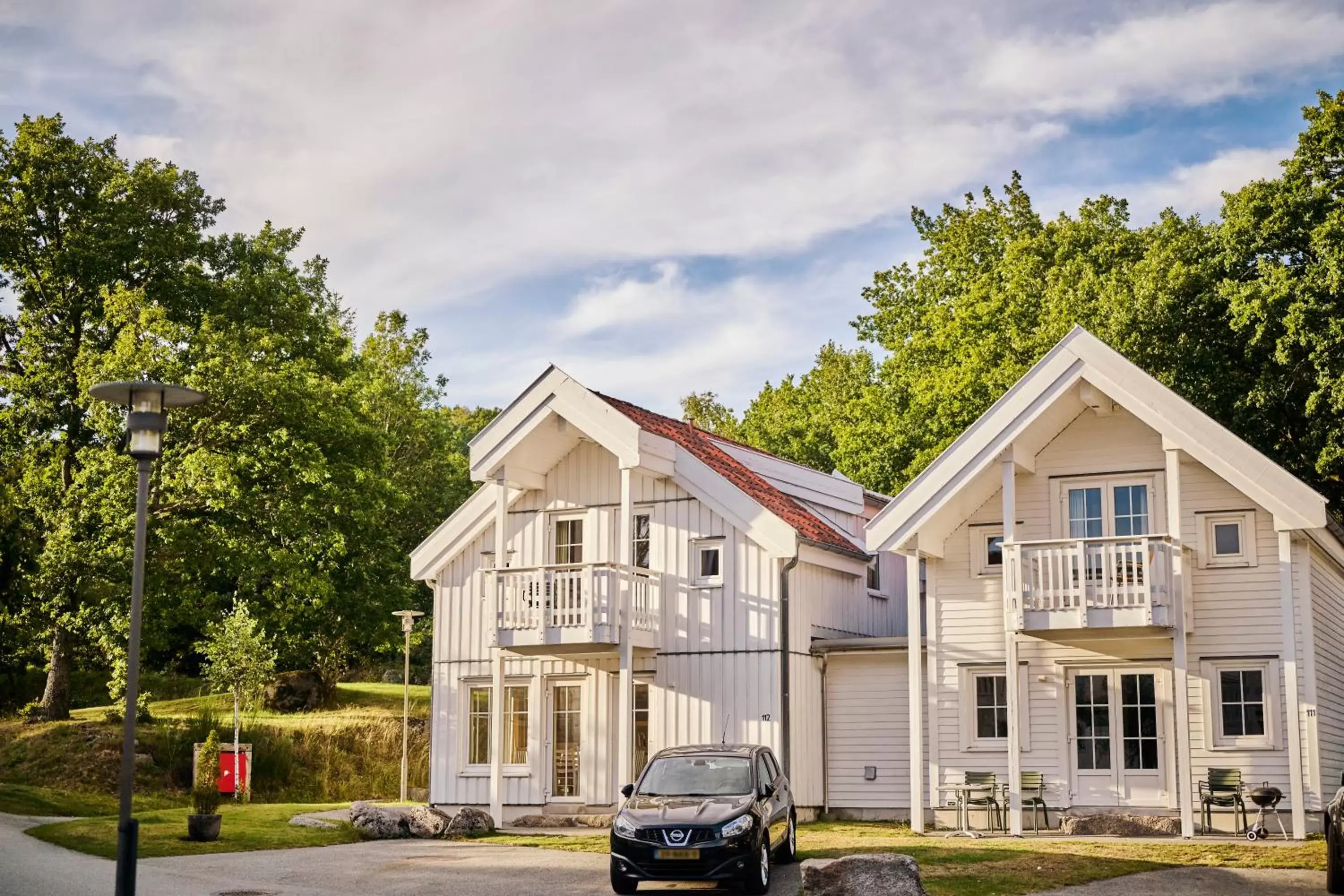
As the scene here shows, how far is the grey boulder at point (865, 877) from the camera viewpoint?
14.0 m

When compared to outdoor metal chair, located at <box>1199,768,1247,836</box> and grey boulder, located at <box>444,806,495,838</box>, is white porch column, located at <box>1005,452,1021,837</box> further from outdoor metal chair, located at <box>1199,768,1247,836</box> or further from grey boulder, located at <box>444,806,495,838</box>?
grey boulder, located at <box>444,806,495,838</box>

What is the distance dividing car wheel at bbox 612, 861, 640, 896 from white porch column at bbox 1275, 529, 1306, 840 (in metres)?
10.6

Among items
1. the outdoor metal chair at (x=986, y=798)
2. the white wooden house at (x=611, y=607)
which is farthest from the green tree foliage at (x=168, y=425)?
the outdoor metal chair at (x=986, y=798)

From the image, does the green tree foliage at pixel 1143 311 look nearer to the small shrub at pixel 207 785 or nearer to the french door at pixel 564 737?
the french door at pixel 564 737

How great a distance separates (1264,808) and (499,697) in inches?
508

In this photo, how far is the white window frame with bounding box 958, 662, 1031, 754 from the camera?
24.2 metres

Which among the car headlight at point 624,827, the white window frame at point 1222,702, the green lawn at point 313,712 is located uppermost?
the white window frame at point 1222,702

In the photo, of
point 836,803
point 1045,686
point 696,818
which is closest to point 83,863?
point 696,818

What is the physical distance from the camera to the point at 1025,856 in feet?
61.5

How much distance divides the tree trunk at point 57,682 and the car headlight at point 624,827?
75.9 ft

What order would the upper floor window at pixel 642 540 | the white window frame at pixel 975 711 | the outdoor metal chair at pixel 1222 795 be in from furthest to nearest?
1. the upper floor window at pixel 642 540
2. the white window frame at pixel 975 711
3. the outdoor metal chair at pixel 1222 795

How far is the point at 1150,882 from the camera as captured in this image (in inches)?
643

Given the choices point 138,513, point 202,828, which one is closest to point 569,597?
point 202,828

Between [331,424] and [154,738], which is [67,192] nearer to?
[331,424]
